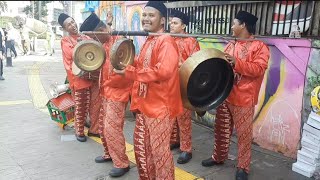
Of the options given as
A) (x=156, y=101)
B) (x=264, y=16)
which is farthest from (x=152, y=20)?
(x=264, y=16)

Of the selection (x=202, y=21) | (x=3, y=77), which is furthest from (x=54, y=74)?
(x=202, y=21)

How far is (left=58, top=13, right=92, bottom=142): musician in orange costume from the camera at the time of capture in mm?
4383

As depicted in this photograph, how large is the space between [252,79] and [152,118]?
1167mm

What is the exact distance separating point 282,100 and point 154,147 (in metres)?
2.23

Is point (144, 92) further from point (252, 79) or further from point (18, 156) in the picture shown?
point (18, 156)

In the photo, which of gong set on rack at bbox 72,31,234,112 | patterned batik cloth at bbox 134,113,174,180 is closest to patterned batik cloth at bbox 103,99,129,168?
patterned batik cloth at bbox 134,113,174,180

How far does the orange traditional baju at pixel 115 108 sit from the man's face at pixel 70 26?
132 centimetres

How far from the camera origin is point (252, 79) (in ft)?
10.4

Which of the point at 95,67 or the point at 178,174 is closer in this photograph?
the point at 95,67

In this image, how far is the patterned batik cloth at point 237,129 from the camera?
3266mm

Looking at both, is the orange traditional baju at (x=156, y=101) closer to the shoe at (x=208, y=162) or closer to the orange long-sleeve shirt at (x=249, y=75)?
the orange long-sleeve shirt at (x=249, y=75)

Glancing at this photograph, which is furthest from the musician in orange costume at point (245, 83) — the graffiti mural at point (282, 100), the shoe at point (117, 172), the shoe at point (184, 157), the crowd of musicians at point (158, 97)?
the shoe at point (117, 172)

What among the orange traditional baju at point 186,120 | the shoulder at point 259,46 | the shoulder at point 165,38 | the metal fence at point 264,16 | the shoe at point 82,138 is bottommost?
the shoe at point 82,138

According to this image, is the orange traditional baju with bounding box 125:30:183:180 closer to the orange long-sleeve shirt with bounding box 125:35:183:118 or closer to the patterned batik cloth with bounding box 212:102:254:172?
the orange long-sleeve shirt with bounding box 125:35:183:118
